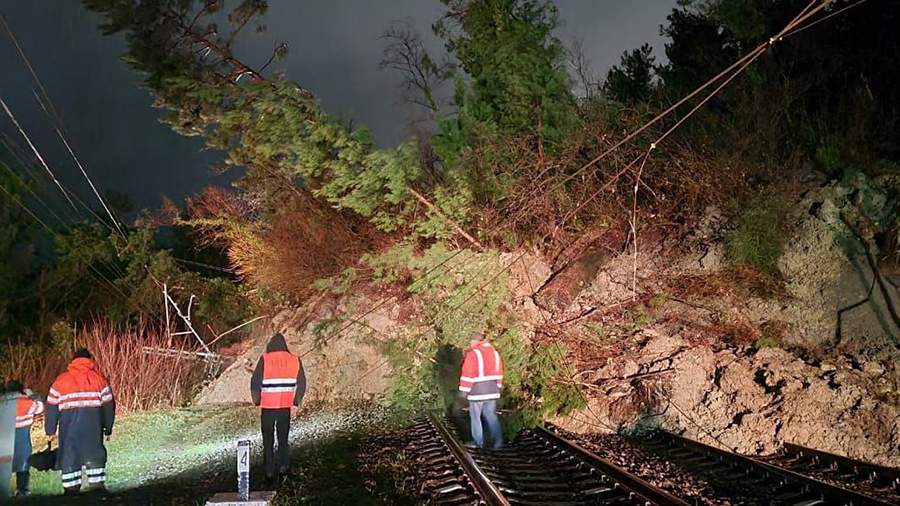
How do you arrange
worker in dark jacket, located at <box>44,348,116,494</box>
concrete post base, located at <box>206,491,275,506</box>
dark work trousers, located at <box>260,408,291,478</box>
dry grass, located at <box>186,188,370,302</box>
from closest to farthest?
1. concrete post base, located at <box>206,491,275,506</box>
2. worker in dark jacket, located at <box>44,348,116,494</box>
3. dark work trousers, located at <box>260,408,291,478</box>
4. dry grass, located at <box>186,188,370,302</box>

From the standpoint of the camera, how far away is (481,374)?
12.1 m

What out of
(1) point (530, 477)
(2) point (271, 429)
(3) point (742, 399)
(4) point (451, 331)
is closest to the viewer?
(1) point (530, 477)

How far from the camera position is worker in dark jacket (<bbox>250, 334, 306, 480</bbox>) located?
1011 centimetres

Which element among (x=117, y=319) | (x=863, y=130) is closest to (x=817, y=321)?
(x=863, y=130)

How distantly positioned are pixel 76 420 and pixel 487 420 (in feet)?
20.6

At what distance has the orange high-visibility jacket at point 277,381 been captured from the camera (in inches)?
398

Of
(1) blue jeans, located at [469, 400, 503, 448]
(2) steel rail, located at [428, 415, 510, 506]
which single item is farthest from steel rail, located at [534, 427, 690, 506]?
(2) steel rail, located at [428, 415, 510, 506]

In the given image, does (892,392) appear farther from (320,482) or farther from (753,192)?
(320,482)

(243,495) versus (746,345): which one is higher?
(746,345)

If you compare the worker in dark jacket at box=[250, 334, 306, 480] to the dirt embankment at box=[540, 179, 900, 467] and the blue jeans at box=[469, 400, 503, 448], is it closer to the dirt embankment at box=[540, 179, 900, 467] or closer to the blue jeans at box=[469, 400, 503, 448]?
the blue jeans at box=[469, 400, 503, 448]

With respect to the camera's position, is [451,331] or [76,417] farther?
[451,331]

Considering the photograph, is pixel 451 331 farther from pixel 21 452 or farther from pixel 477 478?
pixel 21 452

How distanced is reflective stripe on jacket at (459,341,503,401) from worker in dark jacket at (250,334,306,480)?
293 cm

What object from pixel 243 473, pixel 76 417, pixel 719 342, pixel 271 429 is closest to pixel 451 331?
pixel 719 342
